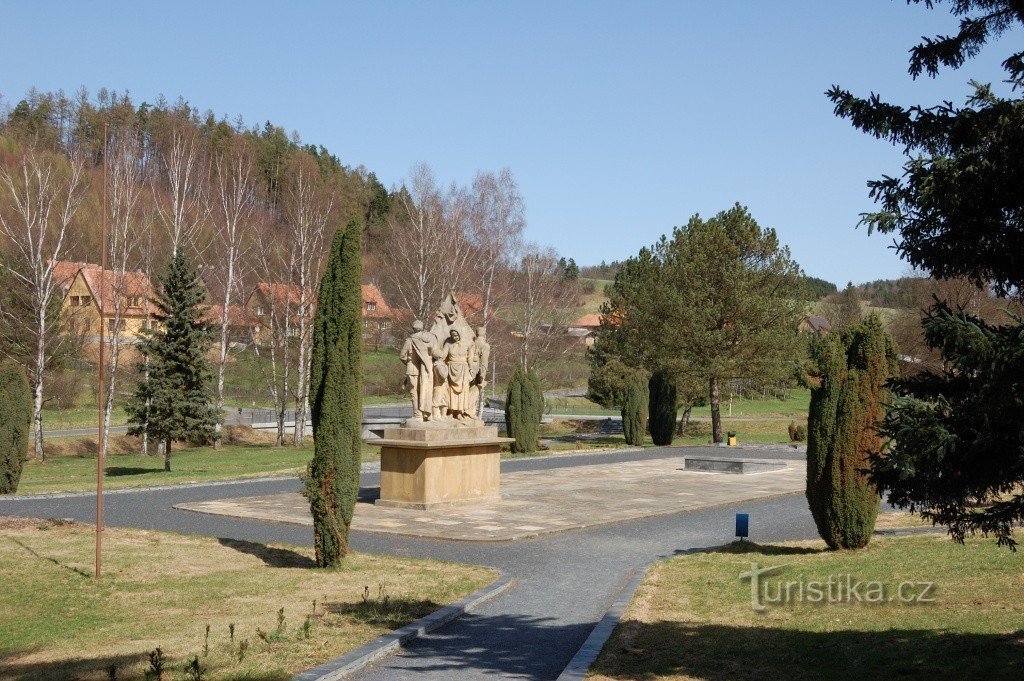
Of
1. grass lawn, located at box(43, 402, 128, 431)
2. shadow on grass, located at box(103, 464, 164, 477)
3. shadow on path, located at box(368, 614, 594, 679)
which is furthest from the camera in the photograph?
grass lawn, located at box(43, 402, 128, 431)

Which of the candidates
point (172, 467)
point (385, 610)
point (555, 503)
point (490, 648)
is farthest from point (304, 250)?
point (490, 648)

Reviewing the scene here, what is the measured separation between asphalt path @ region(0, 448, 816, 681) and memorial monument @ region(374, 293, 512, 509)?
7.03ft

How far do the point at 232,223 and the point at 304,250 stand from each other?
4711 mm

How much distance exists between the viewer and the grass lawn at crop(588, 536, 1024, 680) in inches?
298

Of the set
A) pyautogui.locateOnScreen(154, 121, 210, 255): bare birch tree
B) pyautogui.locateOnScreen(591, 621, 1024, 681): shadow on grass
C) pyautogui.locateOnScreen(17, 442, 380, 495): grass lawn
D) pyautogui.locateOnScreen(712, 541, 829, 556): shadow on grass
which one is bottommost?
pyautogui.locateOnScreen(17, 442, 380, 495): grass lawn

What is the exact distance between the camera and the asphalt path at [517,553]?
8.47m

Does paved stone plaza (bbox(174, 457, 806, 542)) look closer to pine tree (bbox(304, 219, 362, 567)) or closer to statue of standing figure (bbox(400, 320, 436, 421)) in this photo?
statue of standing figure (bbox(400, 320, 436, 421))

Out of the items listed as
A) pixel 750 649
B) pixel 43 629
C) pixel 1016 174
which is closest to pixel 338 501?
pixel 43 629

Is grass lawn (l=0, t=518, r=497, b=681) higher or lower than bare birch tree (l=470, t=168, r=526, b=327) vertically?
lower

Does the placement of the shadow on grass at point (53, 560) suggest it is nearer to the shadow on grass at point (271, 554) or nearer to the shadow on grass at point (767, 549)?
the shadow on grass at point (271, 554)

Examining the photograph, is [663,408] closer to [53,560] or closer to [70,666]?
[53,560]

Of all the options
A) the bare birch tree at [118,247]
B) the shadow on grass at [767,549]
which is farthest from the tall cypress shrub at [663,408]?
the shadow on grass at [767,549]

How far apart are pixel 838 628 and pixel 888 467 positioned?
386cm

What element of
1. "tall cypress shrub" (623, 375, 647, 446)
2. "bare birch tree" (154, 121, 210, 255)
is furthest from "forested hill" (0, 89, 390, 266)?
"tall cypress shrub" (623, 375, 647, 446)
